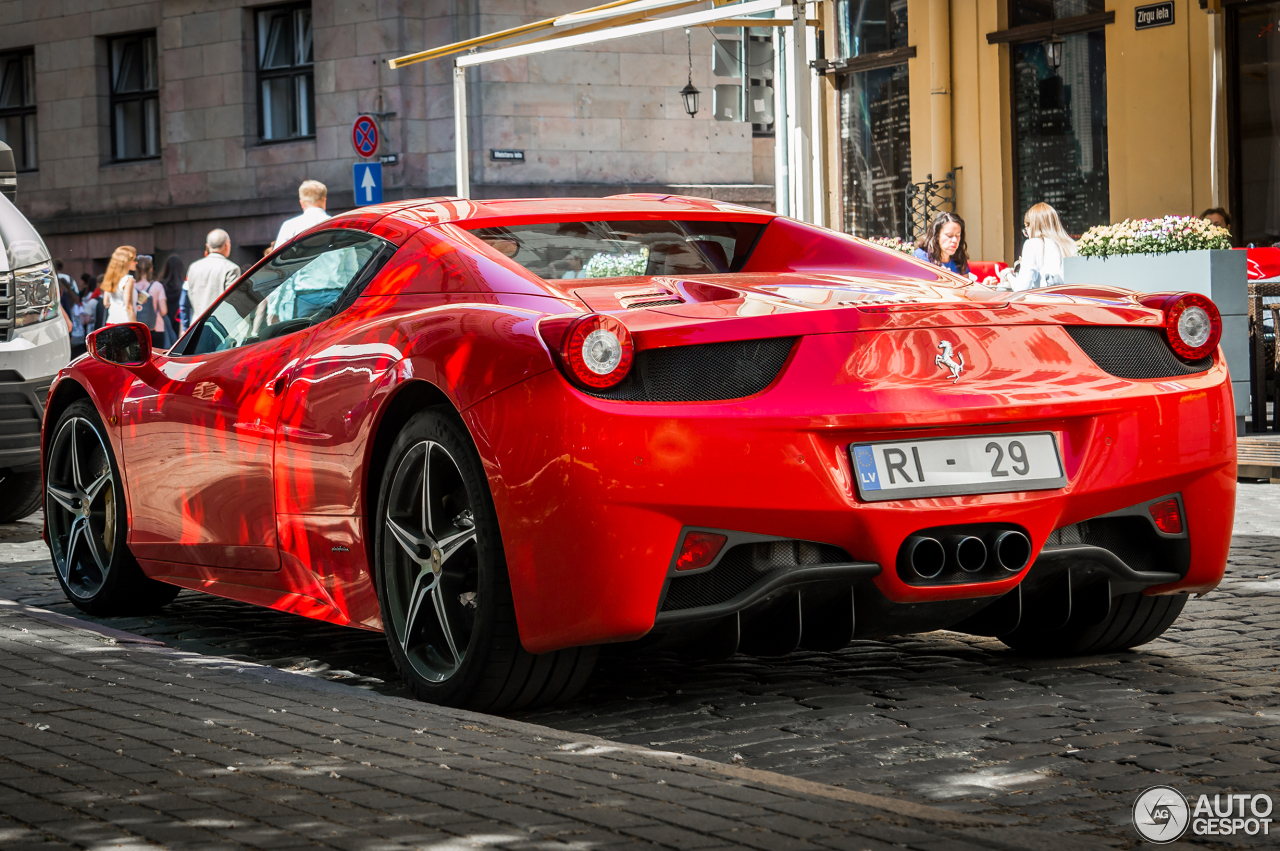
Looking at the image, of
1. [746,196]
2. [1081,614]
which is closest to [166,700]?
[1081,614]

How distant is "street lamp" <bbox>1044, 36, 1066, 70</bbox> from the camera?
702 inches

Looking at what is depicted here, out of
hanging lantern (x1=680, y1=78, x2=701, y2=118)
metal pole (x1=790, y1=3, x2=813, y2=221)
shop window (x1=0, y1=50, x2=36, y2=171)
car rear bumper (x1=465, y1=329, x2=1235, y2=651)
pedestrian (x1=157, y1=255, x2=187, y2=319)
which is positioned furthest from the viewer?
shop window (x1=0, y1=50, x2=36, y2=171)

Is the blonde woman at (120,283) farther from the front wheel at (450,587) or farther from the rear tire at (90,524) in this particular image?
the front wheel at (450,587)

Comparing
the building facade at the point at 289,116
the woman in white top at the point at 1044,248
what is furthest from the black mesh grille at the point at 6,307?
the building facade at the point at 289,116

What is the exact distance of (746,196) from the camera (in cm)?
3077

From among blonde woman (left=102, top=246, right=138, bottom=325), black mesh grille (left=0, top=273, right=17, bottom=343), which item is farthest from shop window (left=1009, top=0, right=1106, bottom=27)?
black mesh grille (left=0, top=273, right=17, bottom=343)

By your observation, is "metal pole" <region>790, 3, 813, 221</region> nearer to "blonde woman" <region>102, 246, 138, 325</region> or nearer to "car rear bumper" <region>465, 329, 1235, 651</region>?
"car rear bumper" <region>465, 329, 1235, 651</region>

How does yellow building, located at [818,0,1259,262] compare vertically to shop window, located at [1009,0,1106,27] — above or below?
below

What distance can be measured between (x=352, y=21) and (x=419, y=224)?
24650 mm

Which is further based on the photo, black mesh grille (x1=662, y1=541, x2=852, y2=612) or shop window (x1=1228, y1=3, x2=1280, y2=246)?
shop window (x1=1228, y1=3, x2=1280, y2=246)

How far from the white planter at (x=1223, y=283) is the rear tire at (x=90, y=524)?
829 cm

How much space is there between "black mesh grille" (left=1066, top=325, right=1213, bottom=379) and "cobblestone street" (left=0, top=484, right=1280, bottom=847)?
16.1 inches

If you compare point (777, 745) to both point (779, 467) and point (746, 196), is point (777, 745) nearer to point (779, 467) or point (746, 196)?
A: point (779, 467)

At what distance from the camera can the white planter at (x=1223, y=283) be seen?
12812 millimetres
